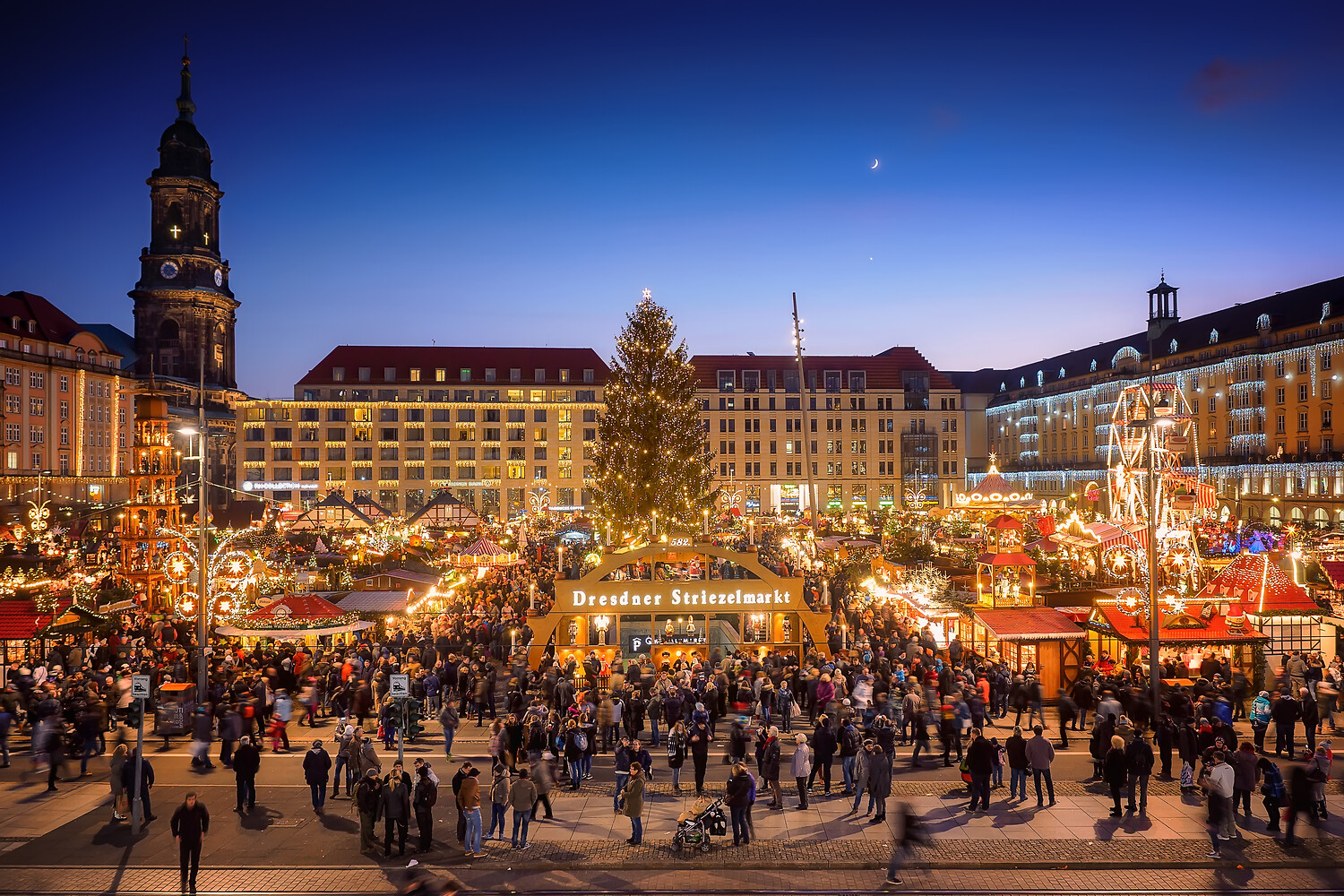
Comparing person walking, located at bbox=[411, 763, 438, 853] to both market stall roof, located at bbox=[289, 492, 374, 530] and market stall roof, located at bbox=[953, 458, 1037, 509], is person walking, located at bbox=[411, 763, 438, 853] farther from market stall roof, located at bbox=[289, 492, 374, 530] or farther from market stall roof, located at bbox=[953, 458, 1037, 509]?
market stall roof, located at bbox=[289, 492, 374, 530]

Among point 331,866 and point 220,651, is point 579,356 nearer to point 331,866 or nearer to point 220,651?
point 220,651

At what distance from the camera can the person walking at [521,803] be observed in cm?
1279

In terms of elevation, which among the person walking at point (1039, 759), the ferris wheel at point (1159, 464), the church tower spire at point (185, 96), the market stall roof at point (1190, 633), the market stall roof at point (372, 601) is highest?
the church tower spire at point (185, 96)

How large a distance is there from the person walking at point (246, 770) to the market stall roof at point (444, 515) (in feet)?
139

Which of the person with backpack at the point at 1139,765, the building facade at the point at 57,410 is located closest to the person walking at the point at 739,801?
the person with backpack at the point at 1139,765

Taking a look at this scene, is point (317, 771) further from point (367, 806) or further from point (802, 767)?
point (802, 767)

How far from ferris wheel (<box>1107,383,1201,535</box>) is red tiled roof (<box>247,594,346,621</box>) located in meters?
23.6

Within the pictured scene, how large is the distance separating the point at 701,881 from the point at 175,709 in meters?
13.4

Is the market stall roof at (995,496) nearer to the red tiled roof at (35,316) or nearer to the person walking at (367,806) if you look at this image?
the person walking at (367,806)

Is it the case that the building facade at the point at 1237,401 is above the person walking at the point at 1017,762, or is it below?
above

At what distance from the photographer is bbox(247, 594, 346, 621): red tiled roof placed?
79.2 feet

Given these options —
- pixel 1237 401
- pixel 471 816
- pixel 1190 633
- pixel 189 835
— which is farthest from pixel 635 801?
pixel 1237 401

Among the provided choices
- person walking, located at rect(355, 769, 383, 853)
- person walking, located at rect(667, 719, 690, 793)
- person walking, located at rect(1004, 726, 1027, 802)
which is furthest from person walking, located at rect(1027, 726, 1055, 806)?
person walking, located at rect(355, 769, 383, 853)

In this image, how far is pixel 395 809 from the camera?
12633mm
